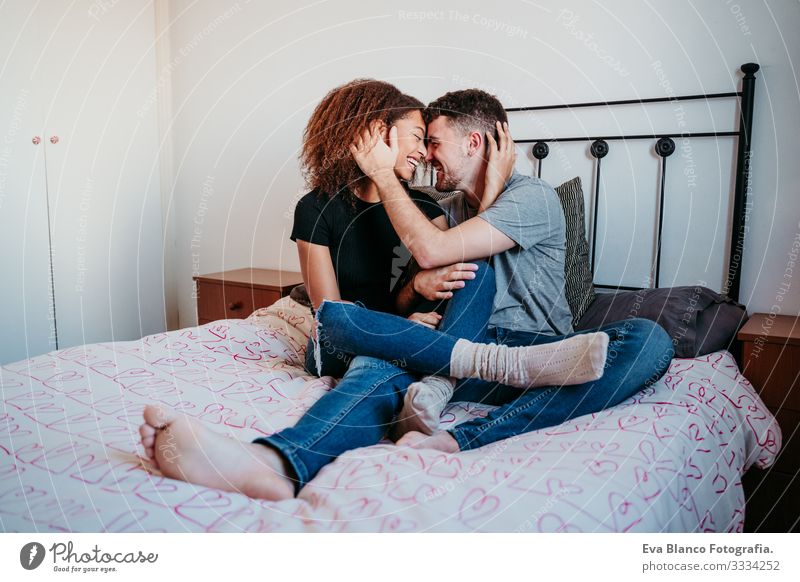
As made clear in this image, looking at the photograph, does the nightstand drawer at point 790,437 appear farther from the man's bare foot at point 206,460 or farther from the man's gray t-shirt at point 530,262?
the man's bare foot at point 206,460

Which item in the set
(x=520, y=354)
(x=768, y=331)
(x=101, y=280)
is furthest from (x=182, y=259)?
(x=768, y=331)

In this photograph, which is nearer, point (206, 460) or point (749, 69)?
point (206, 460)

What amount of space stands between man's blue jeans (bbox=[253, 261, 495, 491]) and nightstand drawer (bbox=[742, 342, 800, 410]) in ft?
2.10

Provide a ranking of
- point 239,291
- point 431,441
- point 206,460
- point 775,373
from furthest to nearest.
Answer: point 239,291
point 775,373
point 431,441
point 206,460

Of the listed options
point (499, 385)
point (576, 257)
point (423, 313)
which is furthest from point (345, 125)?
point (499, 385)

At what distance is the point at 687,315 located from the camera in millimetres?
1455

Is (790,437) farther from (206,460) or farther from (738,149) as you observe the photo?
(206,460)

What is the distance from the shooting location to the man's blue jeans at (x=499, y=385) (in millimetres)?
1048

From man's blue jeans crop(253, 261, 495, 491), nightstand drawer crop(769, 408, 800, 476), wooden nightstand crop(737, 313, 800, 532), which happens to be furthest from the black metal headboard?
man's blue jeans crop(253, 261, 495, 491)

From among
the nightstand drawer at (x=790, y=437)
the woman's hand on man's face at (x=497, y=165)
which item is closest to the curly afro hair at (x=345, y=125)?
the woman's hand on man's face at (x=497, y=165)

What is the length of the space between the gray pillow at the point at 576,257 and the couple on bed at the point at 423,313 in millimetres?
185

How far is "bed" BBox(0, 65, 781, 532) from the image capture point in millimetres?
727

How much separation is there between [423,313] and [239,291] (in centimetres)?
123
